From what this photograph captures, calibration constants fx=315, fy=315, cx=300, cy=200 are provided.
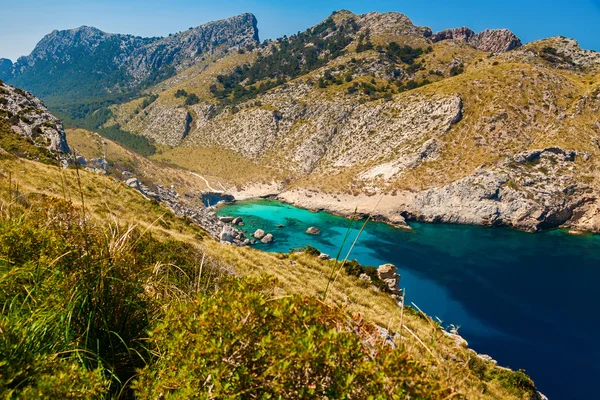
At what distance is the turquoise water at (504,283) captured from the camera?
108 ft

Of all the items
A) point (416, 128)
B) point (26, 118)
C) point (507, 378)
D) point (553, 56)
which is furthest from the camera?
point (553, 56)

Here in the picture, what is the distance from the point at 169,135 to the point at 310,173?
8057 cm

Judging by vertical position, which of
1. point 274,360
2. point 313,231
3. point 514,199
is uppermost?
point 514,199

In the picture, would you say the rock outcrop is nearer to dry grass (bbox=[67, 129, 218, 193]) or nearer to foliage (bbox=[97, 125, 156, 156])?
dry grass (bbox=[67, 129, 218, 193])

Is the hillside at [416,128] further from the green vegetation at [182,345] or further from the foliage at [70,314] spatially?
the green vegetation at [182,345]

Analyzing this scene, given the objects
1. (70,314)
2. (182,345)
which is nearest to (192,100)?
(70,314)

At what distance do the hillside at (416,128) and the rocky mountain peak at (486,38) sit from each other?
701 mm

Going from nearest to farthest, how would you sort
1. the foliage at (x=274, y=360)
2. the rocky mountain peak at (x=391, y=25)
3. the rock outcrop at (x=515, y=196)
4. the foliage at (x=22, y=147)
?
1. the foliage at (x=274, y=360)
2. the foliage at (x=22, y=147)
3. the rock outcrop at (x=515, y=196)
4. the rocky mountain peak at (x=391, y=25)

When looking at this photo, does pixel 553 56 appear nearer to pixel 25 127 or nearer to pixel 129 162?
pixel 129 162

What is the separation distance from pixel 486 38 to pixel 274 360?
211 m

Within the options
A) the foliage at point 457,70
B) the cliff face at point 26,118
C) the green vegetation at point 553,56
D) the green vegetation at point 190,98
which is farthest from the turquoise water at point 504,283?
the green vegetation at point 190,98

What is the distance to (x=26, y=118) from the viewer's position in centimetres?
4431

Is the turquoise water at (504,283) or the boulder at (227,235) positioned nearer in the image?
the turquoise water at (504,283)

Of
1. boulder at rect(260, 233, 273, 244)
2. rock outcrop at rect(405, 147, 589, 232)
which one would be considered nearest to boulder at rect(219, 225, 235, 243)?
boulder at rect(260, 233, 273, 244)
